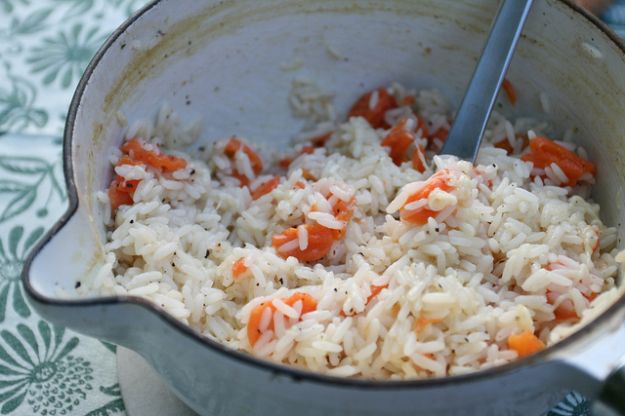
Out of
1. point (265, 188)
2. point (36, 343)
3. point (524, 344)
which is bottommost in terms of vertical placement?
point (36, 343)

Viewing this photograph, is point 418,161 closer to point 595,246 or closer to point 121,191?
point 595,246

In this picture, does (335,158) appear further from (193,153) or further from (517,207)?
(517,207)

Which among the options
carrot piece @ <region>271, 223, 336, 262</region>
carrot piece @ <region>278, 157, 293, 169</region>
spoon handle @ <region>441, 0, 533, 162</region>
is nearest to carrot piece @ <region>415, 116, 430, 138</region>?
spoon handle @ <region>441, 0, 533, 162</region>

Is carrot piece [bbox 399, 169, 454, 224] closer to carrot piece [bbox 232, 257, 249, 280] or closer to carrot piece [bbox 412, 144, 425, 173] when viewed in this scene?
carrot piece [bbox 412, 144, 425, 173]

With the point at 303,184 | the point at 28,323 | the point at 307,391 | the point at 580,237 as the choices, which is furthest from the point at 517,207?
the point at 28,323

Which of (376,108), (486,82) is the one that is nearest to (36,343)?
(376,108)

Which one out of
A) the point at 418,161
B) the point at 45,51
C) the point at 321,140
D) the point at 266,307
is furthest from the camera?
the point at 45,51
